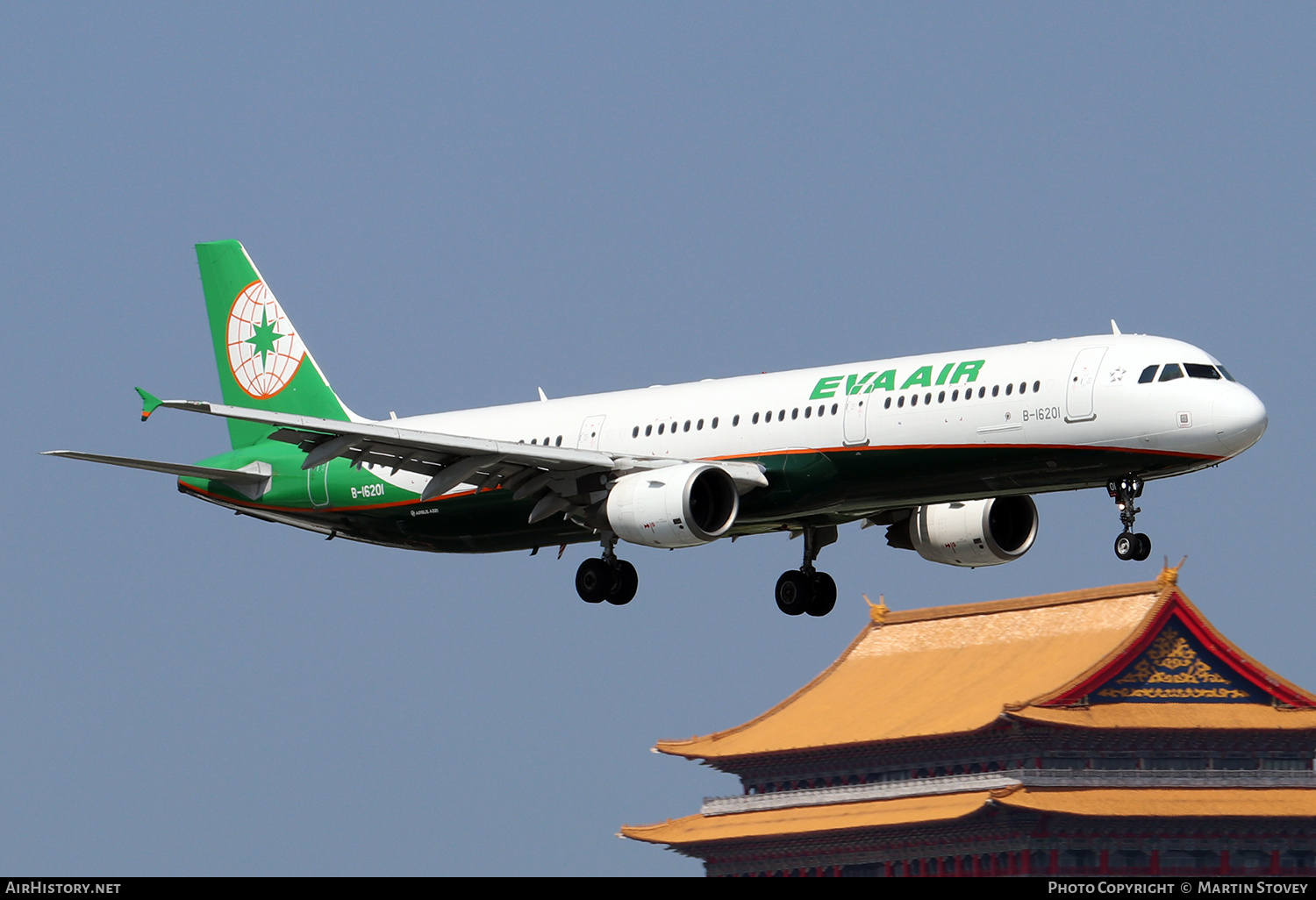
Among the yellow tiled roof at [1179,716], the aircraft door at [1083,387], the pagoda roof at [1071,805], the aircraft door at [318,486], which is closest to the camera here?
the aircraft door at [1083,387]

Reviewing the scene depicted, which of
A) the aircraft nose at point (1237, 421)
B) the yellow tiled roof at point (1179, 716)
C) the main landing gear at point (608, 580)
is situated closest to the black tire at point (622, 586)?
the main landing gear at point (608, 580)

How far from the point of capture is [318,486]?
188 feet

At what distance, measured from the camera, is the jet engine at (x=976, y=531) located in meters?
51.9

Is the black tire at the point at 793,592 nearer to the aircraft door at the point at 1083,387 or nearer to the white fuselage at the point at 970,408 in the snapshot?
the white fuselage at the point at 970,408

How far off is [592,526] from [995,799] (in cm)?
8298

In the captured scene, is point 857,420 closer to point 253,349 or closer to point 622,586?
point 622,586

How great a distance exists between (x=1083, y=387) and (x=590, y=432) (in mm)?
12479

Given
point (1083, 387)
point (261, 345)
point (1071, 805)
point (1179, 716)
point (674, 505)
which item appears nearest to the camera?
point (1083, 387)

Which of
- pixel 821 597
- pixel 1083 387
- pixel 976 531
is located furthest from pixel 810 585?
pixel 1083 387

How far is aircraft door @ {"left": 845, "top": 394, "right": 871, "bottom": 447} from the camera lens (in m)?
48.3

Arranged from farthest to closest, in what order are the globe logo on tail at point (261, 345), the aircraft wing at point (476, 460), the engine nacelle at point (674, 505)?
the globe logo on tail at point (261, 345) → the aircraft wing at point (476, 460) → the engine nacelle at point (674, 505)

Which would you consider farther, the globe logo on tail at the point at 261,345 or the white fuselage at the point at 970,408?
the globe logo on tail at the point at 261,345

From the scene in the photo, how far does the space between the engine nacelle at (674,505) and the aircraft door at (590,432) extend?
3588 mm

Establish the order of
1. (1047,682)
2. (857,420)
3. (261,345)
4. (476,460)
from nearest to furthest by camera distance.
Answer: (857,420), (476,460), (261,345), (1047,682)
